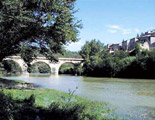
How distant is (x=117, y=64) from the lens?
215ft

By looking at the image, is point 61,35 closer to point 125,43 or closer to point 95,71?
point 95,71

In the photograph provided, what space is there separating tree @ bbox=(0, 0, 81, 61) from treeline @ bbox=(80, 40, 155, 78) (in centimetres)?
3674

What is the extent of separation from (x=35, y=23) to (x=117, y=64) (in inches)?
1911

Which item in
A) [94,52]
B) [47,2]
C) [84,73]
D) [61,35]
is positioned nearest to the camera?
[47,2]

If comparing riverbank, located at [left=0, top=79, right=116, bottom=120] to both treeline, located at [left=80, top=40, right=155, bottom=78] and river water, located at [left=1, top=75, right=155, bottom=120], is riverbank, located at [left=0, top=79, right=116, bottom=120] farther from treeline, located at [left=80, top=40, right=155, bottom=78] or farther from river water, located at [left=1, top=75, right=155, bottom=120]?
treeline, located at [left=80, top=40, right=155, bottom=78]

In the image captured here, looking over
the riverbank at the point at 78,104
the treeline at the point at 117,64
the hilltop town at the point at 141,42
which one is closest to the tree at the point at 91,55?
the treeline at the point at 117,64

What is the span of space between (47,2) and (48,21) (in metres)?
1.67

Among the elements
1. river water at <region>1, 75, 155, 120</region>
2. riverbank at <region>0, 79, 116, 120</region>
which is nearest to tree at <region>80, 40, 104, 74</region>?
river water at <region>1, 75, 155, 120</region>

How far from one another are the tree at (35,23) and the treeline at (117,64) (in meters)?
36.7

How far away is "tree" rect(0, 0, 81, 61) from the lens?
17812 mm

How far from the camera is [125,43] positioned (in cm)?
12244

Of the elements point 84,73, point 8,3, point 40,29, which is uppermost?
point 8,3

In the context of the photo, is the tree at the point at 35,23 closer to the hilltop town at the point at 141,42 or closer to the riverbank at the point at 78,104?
the riverbank at the point at 78,104

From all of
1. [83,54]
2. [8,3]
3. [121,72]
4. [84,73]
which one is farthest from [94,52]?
[8,3]
